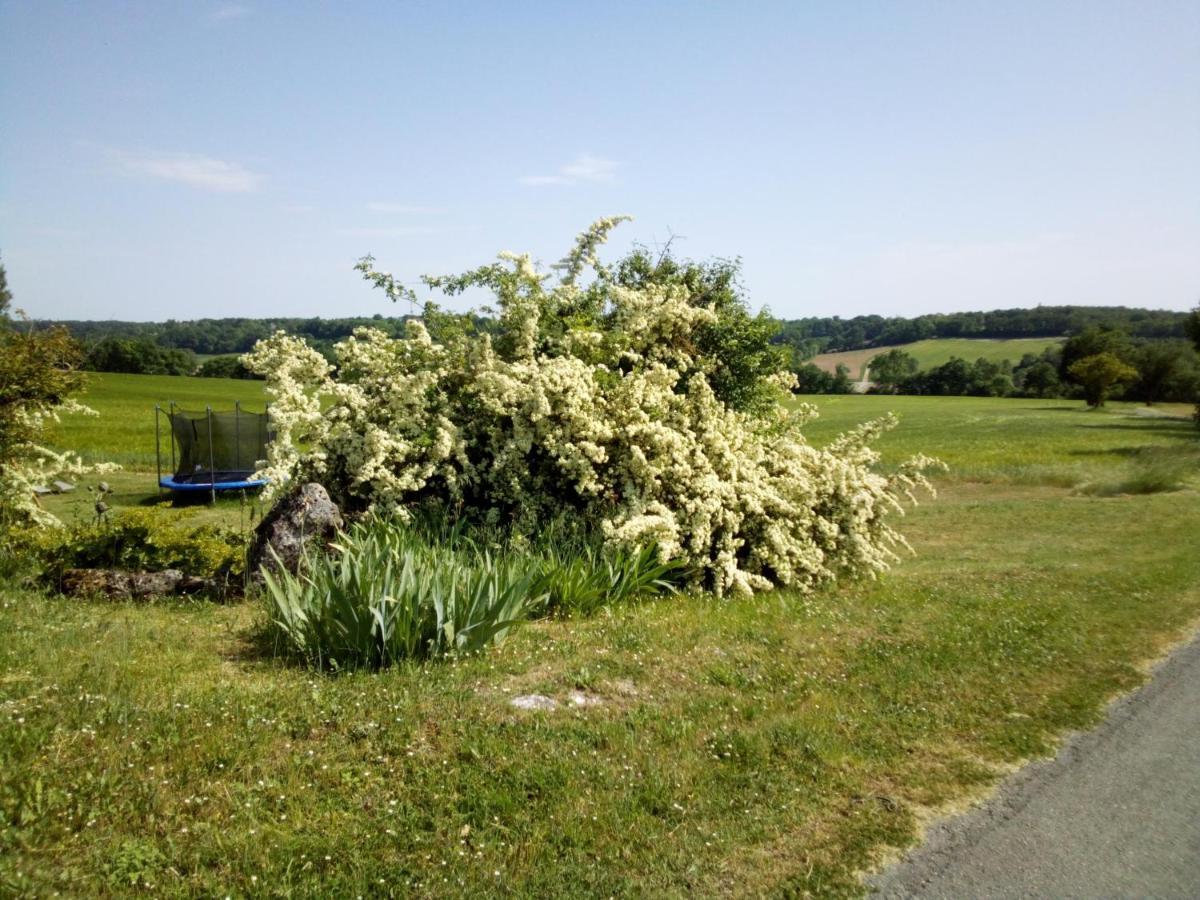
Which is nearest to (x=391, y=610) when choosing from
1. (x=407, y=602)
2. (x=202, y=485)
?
(x=407, y=602)

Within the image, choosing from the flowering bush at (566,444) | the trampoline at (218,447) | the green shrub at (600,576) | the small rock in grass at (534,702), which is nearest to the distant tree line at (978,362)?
the trampoline at (218,447)

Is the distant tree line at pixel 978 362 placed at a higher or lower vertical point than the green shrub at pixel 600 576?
higher

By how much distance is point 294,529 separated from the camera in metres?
8.59

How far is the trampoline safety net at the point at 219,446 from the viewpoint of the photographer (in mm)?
22109

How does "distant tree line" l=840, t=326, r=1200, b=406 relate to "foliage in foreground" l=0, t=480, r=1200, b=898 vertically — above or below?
above

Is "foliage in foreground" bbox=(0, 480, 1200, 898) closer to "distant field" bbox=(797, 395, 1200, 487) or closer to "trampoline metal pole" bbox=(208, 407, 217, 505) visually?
"distant field" bbox=(797, 395, 1200, 487)

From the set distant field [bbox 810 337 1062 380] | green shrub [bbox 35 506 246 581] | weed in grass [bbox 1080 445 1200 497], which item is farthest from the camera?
distant field [bbox 810 337 1062 380]

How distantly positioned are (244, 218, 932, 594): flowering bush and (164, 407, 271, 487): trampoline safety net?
1230cm

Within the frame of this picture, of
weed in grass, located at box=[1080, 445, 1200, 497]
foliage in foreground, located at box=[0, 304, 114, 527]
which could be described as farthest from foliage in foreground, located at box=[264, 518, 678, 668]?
weed in grass, located at box=[1080, 445, 1200, 497]

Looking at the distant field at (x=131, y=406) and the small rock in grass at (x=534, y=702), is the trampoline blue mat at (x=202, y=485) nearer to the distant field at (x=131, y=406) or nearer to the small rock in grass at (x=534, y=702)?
the distant field at (x=131, y=406)

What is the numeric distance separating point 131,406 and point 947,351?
317 feet

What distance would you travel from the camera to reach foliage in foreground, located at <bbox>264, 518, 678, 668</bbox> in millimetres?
6406

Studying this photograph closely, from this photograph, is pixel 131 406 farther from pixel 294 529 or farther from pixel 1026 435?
pixel 1026 435

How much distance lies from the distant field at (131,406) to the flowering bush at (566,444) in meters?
3.19
